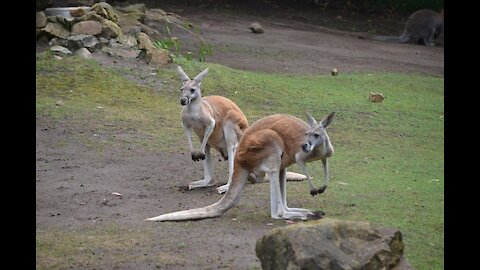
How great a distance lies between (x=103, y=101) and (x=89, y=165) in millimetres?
2436

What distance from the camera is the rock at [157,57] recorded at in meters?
11.7

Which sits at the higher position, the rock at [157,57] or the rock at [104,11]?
the rock at [104,11]

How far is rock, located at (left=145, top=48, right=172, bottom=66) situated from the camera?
38.2 feet

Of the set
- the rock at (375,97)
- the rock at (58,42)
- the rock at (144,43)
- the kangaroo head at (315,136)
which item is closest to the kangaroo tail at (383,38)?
the rock at (375,97)

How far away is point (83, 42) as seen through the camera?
11703 mm

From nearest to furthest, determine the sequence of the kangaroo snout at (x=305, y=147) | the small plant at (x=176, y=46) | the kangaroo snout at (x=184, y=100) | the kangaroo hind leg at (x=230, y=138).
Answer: the kangaroo snout at (x=305, y=147), the kangaroo snout at (x=184, y=100), the kangaroo hind leg at (x=230, y=138), the small plant at (x=176, y=46)

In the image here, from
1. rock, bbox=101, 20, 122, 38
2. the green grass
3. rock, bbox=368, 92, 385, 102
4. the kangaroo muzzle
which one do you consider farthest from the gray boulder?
the kangaroo muzzle

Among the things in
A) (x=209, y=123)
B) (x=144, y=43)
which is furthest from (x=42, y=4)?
(x=209, y=123)

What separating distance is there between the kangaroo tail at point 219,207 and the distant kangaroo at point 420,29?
11.3 m

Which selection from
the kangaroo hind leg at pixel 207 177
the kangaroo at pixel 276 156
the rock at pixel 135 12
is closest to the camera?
the kangaroo at pixel 276 156

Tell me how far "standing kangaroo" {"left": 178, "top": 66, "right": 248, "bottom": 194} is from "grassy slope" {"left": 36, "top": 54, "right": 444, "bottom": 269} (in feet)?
2.17

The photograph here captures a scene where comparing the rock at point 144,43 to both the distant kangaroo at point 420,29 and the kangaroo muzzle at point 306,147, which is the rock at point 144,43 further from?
the distant kangaroo at point 420,29

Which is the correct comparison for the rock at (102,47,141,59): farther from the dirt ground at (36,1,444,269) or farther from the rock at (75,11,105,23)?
the rock at (75,11,105,23)

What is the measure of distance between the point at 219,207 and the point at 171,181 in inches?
56.2
